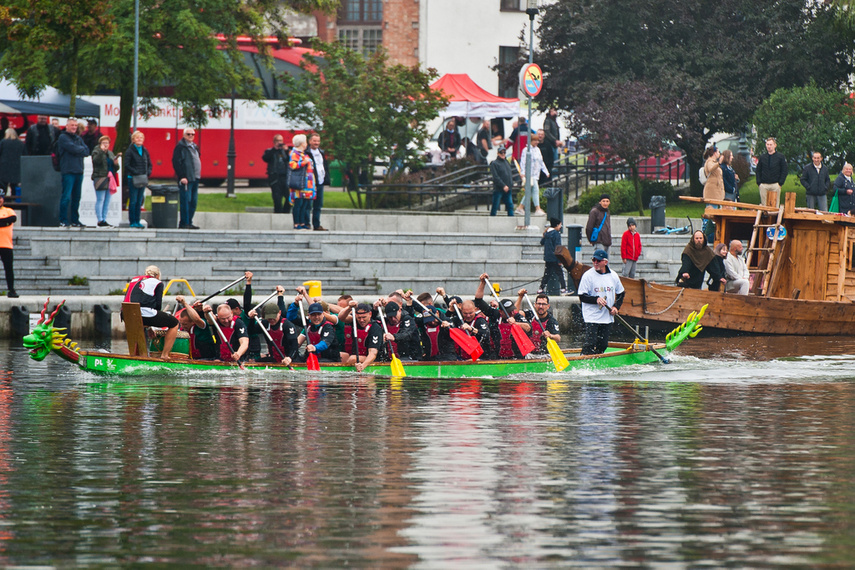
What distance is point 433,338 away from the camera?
1912 cm

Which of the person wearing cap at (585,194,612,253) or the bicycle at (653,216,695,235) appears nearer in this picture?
the person wearing cap at (585,194,612,253)

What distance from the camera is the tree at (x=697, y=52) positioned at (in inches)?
1428

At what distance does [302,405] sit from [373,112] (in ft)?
63.1

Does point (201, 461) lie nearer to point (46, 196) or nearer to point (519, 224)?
point (46, 196)

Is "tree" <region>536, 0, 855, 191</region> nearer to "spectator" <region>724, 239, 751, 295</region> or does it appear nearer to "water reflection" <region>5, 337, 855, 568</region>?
"spectator" <region>724, 239, 751, 295</region>

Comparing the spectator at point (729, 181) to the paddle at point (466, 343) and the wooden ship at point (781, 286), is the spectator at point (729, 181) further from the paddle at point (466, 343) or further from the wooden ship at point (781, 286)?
the paddle at point (466, 343)

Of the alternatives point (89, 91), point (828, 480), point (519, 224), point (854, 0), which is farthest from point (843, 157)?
point (828, 480)

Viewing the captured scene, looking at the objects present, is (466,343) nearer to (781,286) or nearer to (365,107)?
(781,286)

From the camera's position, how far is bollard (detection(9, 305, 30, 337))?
874 inches

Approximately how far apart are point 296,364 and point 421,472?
6706 mm

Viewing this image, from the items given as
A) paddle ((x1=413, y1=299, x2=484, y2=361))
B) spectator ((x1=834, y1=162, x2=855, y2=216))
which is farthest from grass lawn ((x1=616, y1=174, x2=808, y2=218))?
paddle ((x1=413, y1=299, x2=484, y2=361))

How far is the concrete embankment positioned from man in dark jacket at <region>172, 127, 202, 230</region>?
0.98 meters

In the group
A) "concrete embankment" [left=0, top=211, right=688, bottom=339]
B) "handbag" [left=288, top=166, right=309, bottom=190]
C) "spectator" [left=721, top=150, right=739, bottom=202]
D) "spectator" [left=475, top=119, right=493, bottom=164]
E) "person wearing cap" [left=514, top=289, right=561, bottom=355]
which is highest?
"spectator" [left=475, top=119, right=493, bottom=164]

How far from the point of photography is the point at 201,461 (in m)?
12.1
